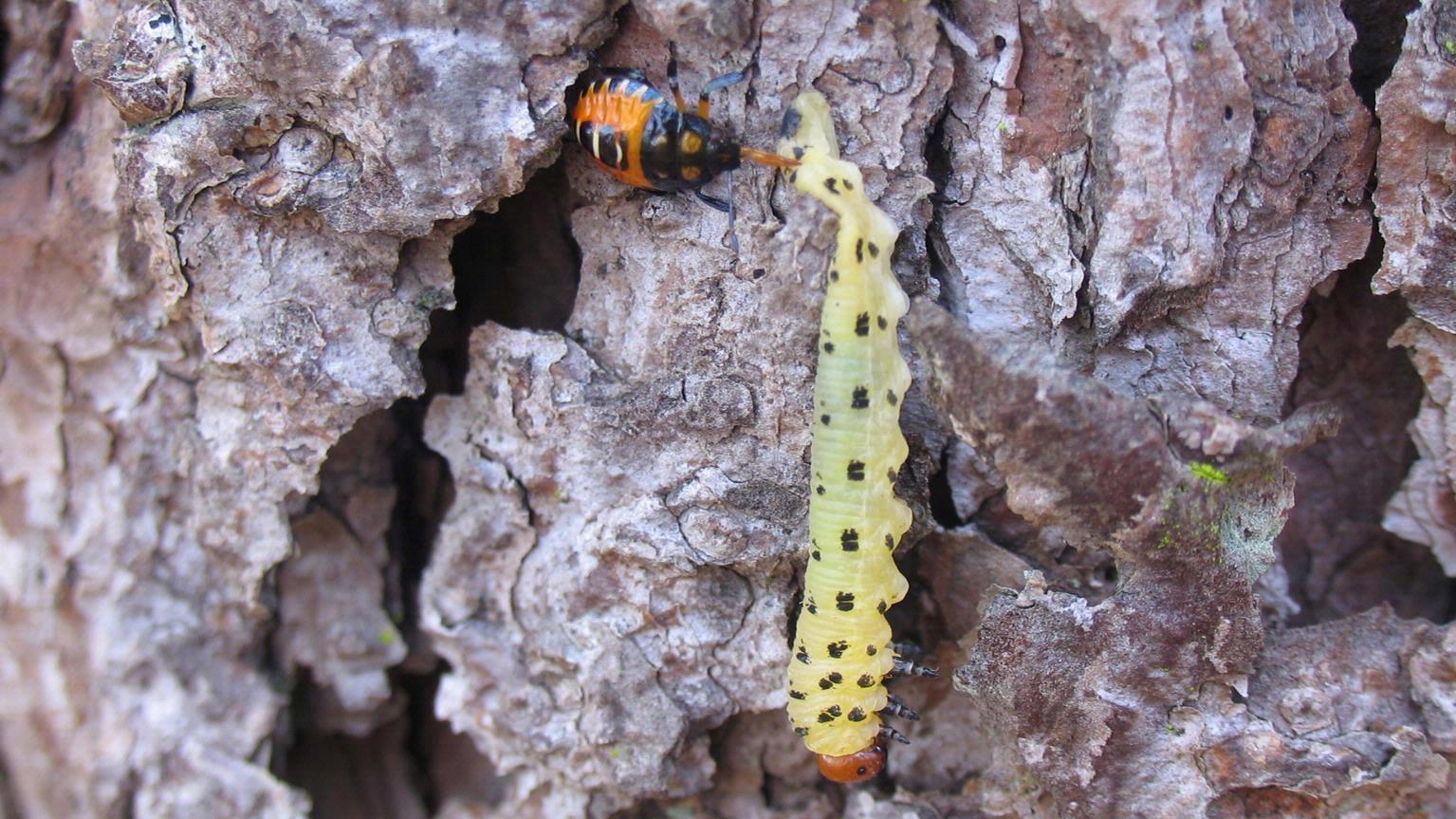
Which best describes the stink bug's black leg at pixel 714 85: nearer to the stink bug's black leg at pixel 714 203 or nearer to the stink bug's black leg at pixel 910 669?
the stink bug's black leg at pixel 714 203

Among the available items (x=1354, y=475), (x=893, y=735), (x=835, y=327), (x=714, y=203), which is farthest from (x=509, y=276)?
(x=1354, y=475)

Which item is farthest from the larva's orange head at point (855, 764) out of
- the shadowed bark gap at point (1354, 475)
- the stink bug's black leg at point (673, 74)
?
the stink bug's black leg at point (673, 74)

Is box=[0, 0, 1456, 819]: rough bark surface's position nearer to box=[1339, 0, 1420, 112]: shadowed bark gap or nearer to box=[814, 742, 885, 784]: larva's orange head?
box=[1339, 0, 1420, 112]: shadowed bark gap

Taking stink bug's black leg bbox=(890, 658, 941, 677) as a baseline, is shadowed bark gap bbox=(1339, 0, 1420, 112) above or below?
above

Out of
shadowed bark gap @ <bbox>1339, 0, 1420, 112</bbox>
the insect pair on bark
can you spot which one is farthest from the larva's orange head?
shadowed bark gap @ <bbox>1339, 0, 1420, 112</bbox>

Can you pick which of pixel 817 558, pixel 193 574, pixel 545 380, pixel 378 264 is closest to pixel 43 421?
pixel 193 574

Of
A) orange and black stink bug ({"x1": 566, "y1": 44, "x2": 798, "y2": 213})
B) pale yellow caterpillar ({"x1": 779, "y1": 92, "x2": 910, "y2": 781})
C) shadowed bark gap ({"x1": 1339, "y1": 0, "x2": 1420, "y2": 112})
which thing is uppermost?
shadowed bark gap ({"x1": 1339, "y1": 0, "x2": 1420, "y2": 112})

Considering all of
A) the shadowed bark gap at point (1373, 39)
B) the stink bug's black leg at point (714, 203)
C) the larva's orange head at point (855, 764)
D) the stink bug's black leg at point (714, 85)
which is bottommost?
the larva's orange head at point (855, 764)

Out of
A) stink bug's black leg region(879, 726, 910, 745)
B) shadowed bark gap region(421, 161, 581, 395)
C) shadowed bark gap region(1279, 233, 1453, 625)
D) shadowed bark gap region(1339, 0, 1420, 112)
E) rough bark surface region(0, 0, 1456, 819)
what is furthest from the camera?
shadowed bark gap region(421, 161, 581, 395)
